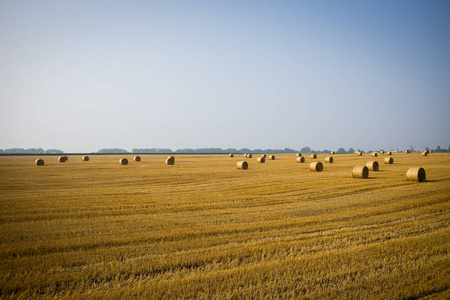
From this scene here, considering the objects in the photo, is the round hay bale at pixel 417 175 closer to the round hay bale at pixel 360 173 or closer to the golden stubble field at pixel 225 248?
the round hay bale at pixel 360 173

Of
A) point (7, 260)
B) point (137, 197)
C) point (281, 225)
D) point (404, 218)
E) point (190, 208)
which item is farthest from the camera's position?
point (137, 197)

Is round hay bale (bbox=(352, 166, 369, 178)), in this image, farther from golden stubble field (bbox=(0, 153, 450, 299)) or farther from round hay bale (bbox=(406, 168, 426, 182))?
golden stubble field (bbox=(0, 153, 450, 299))

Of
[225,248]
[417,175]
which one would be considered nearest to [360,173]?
[417,175]

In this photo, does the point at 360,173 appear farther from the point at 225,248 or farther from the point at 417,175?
the point at 225,248

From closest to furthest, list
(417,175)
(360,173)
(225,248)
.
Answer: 1. (225,248)
2. (417,175)
3. (360,173)

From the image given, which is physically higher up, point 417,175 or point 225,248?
point 417,175

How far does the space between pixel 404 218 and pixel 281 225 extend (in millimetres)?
4472

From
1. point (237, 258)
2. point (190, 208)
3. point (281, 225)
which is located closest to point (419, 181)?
point (281, 225)

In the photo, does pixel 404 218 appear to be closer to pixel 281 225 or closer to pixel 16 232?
pixel 281 225

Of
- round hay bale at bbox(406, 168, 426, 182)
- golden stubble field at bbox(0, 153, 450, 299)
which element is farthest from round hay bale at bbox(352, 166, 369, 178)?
golden stubble field at bbox(0, 153, 450, 299)

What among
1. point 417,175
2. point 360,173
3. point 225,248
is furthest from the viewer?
point 360,173

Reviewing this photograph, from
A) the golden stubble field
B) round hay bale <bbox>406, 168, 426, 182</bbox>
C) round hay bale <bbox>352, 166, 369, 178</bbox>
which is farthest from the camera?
round hay bale <bbox>352, 166, 369, 178</bbox>

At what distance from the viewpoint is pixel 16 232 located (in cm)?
809

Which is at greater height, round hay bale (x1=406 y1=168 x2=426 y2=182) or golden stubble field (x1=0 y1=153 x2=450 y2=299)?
round hay bale (x1=406 y1=168 x2=426 y2=182)
